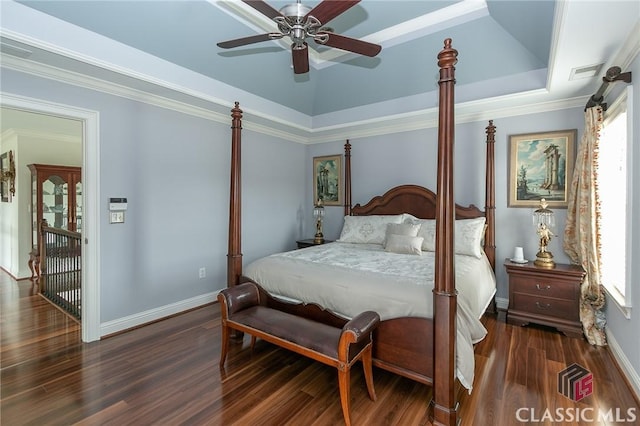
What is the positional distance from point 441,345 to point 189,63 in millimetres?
3509

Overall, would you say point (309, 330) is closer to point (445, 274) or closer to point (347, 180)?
point (445, 274)

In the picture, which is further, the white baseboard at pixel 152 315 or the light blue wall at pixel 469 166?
the light blue wall at pixel 469 166

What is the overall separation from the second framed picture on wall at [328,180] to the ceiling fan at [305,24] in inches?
112

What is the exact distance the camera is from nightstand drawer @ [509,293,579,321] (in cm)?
292

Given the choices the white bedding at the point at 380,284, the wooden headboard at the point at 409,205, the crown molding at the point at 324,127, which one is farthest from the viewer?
the wooden headboard at the point at 409,205

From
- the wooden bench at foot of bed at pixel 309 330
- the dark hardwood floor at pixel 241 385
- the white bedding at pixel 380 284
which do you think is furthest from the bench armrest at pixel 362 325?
the dark hardwood floor at pixel 241 385

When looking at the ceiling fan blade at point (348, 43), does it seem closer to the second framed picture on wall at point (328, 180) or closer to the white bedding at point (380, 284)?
the white bedding at point (380, 284)

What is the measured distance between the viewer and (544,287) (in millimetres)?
3047

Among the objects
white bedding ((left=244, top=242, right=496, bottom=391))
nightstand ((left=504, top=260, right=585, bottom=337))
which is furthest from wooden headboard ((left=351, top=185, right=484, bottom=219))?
nightstand ((left=504, top=260, right=585, bottom=337))

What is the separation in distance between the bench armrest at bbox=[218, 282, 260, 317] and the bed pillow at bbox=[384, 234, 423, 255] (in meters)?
1.63

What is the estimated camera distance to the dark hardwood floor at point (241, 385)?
1.87 meters

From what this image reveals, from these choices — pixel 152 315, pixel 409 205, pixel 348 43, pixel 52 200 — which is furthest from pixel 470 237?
pixel 52 200

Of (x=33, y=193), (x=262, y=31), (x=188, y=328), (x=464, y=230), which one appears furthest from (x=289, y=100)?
(x=33, y=193)

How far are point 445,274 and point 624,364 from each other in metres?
1.82
